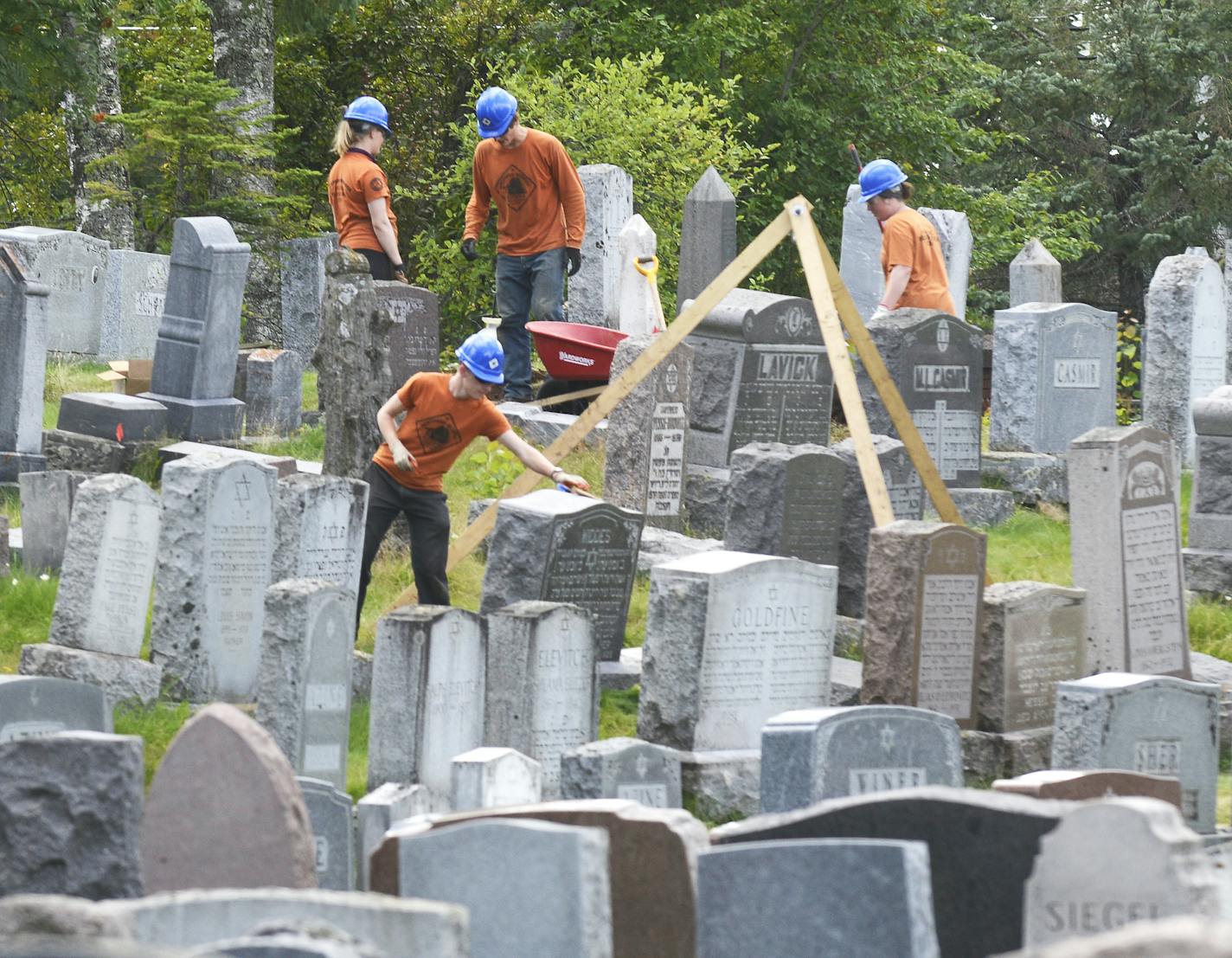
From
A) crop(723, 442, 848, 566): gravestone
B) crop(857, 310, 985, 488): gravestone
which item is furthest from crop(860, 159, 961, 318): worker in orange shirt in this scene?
crop(723, 442, 848, 566): gravestone

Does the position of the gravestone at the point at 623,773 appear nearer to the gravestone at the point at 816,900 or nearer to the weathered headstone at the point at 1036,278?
the gravestone at the point at 816,900

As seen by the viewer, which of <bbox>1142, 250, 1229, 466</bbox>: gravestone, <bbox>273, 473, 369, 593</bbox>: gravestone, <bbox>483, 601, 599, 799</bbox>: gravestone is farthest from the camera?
<bbox>1142, 250, 1229, 466</bbox>: gravestone

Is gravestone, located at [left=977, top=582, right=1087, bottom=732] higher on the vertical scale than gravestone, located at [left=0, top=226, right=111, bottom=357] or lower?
lower

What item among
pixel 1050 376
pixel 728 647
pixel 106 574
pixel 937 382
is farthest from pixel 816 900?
pixel 1050 376

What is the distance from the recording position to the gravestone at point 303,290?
58.4 feet

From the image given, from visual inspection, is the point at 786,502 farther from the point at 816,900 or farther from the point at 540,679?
the point at 816,900

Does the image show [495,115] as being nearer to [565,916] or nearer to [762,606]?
[762,606]

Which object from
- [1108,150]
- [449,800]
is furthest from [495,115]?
[1108,150]

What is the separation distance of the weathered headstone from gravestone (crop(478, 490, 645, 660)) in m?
9.24

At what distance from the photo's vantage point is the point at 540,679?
25.3ft

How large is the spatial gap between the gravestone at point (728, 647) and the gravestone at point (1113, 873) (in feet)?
12.1

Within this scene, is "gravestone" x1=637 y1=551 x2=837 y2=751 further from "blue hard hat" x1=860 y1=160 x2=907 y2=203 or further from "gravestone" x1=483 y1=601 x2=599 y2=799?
"blue hard hat" x1=860 y1=160 x2=907 y2=203

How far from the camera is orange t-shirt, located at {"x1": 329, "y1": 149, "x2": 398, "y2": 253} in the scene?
41.7ft

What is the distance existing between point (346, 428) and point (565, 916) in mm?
6347
